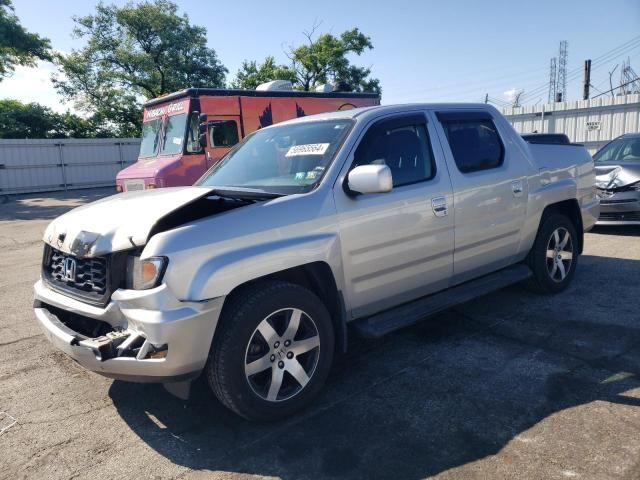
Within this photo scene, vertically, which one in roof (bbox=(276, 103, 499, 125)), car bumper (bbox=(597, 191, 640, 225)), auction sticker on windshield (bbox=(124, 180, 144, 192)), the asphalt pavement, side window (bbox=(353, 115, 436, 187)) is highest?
roof (bbox=(276, 103, 499, 125))

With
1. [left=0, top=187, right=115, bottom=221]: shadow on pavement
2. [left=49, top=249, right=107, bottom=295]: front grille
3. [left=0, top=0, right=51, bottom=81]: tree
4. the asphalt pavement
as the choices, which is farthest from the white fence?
[left=49, top=249, right=107, bottom=295]: front grille

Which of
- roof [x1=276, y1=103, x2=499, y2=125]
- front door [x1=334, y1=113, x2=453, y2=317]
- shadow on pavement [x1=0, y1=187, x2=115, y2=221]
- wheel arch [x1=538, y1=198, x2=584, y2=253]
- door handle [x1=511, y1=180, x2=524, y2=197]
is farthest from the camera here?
shadow on pavement [x1=0, y1=187, x2=115, y2=221]

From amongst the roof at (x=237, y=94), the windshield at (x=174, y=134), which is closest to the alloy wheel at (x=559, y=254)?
the windshield at (x=174, y=134)

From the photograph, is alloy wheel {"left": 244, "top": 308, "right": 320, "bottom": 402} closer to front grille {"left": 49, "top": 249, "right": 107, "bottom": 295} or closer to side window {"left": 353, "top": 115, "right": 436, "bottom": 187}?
front grille {"left": 49, "top": 249, "right": 107, "bottom": 295}

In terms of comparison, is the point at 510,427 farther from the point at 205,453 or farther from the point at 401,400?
the point at 205,453

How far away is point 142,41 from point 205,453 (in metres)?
30.4

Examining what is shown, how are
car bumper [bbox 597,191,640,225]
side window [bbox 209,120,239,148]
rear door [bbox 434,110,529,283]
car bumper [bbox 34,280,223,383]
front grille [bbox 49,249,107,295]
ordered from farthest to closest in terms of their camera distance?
side window [bbox 209,120,239,148] → car bumper [bbox 597,191,640,225] → rear door [bbox 434,110,529,283] → front grille [bbox 49,249,107,295] → car bumper [bbox 34,280,223,383]

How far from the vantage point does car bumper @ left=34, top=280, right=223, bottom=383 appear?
2570 mm

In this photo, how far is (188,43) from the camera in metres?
29.1

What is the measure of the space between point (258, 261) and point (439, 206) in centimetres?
160

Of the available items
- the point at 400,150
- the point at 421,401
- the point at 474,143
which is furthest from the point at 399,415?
the point at 474,143

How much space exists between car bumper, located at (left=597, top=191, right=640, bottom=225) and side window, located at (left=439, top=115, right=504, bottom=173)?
449 centimetres

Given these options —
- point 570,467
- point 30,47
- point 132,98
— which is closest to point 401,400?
point 570,467

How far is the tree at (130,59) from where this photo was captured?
28.1 m
